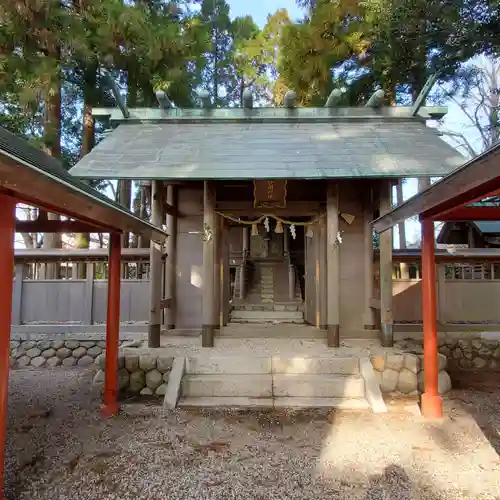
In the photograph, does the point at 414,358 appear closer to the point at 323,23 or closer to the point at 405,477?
the point at 405,477

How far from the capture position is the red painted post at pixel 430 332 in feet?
14.9

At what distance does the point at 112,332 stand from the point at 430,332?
387cm

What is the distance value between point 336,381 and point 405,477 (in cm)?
198

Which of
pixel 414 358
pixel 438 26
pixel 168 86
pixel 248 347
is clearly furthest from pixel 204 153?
pixel 438 26

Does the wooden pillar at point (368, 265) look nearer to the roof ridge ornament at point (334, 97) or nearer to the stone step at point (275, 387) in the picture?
the roof ridge ornament at point (334, 97)

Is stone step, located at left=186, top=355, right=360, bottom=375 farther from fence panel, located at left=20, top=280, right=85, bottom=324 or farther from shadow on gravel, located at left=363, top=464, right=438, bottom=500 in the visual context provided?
fence panel, located at left=20, top=280, right=85, bottom=324

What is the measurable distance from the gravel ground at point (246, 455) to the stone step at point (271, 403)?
21cm

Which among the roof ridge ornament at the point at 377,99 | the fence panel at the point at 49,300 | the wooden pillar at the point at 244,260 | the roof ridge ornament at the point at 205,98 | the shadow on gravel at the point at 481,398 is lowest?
the shadow on gravel at the point at 481,398

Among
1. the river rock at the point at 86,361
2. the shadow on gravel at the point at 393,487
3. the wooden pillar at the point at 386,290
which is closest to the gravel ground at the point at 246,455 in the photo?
the shadow on gravel at the point at 393,487

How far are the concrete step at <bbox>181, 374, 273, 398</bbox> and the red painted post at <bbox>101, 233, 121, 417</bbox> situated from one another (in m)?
0.93

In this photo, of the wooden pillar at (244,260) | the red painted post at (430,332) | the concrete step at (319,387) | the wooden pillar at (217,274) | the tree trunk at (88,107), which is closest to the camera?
the red painted post at (430,332)

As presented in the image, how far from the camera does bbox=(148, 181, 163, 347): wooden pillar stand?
6.44m

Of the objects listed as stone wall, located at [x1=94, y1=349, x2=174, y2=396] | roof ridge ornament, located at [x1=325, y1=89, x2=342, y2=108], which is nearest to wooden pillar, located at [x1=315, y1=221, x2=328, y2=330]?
roof ridge ornament, located at [x1=325, y1=89, x2=342, y2=108]

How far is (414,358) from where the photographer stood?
5.56m
